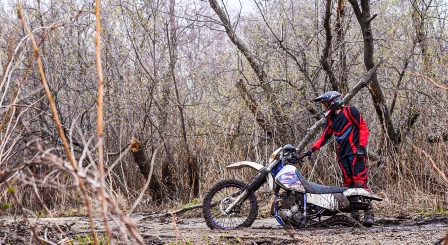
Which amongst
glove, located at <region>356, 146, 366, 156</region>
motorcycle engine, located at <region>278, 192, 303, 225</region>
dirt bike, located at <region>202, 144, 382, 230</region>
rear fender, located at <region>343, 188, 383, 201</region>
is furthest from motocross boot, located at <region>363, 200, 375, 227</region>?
motorcycle engine, located at <region>278, 192, 303, 225</region>

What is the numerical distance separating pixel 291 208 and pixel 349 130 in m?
1.37

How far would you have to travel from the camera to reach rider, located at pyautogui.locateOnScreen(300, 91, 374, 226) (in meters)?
7.60

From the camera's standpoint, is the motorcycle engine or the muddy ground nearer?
the muddy ground

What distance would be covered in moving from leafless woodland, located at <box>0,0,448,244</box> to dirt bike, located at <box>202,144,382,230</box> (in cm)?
263

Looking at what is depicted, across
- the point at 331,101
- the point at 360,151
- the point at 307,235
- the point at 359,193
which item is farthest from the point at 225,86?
the point at 307,235

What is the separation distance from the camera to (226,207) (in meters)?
7.55

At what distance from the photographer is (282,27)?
35.7 ft

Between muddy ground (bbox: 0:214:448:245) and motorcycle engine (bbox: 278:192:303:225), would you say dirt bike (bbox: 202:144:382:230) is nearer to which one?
motorcycle engine (bbox: 278:192:303:225)

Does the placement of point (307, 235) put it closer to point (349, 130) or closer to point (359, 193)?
point (359, 193)

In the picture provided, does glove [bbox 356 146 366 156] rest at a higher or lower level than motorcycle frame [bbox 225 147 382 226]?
higher

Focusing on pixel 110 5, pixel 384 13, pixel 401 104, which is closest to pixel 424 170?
pixel 401 104

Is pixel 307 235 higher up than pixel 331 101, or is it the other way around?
pixel 331 101

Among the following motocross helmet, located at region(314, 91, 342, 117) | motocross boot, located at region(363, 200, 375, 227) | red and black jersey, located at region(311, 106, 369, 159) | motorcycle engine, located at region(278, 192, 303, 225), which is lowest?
motocross boot, located at region(363, 200, 375, 227)

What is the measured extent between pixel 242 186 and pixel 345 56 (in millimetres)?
4409
